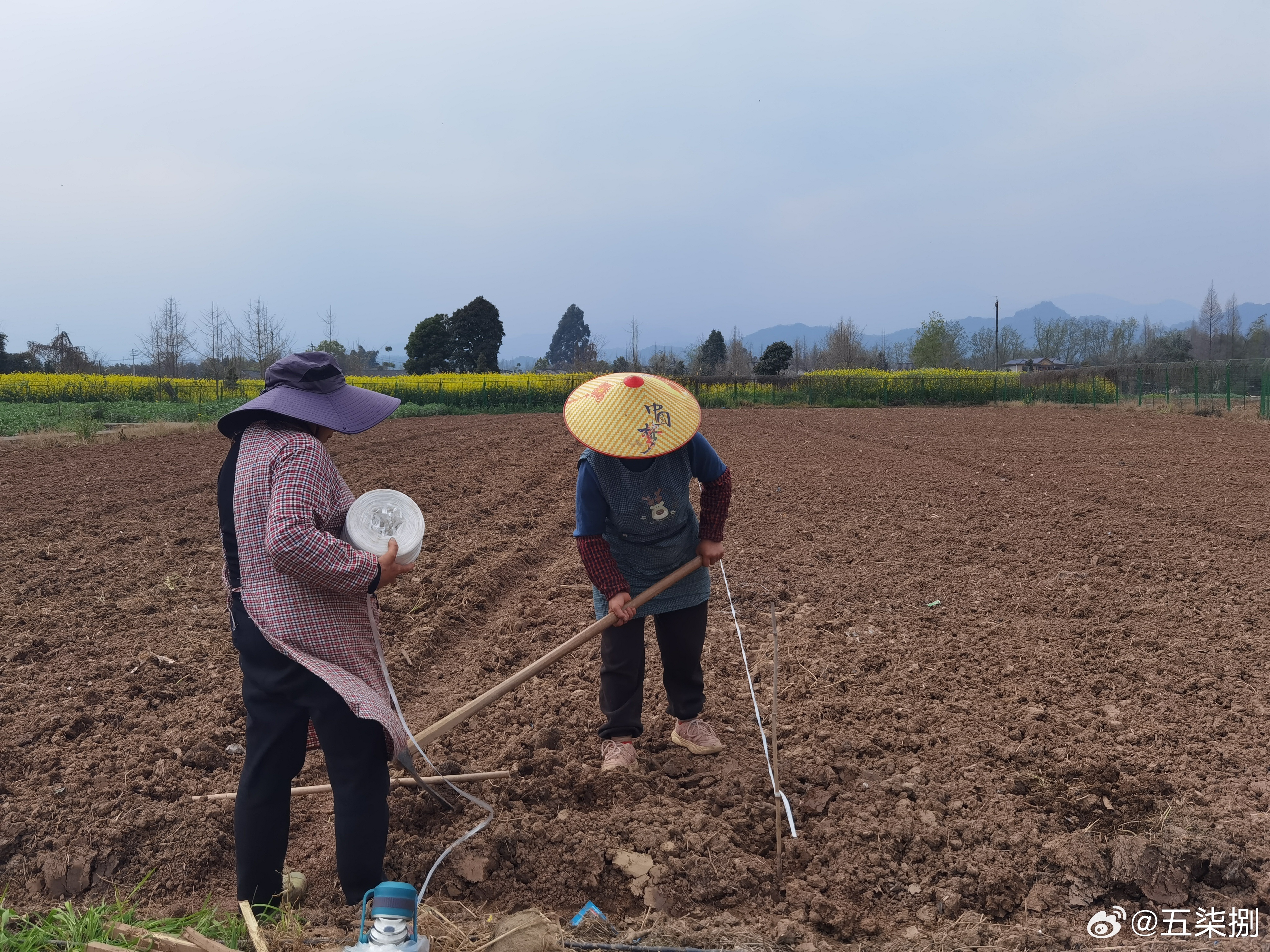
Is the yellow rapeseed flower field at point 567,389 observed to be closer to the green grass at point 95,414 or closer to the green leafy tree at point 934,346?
the green grass at point 95,414

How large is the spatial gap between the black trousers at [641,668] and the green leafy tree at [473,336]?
47445 millimetres

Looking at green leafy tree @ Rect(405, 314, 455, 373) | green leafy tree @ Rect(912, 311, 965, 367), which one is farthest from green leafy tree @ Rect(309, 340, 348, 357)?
green leafy tree @ Rect(912, 311, 965, 367)

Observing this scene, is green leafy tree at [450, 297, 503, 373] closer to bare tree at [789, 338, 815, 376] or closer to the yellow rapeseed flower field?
the yellow rapeseed flower field

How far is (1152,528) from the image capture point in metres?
7.54

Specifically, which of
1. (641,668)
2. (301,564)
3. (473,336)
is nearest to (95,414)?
(641,668)

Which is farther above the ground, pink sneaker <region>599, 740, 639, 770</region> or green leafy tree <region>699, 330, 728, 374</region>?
green leafy tree <region>699, 330, 728, 374</region>

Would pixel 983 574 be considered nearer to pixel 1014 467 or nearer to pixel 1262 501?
pixel 1262 501

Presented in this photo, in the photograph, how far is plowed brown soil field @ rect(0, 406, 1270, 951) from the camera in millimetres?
2596

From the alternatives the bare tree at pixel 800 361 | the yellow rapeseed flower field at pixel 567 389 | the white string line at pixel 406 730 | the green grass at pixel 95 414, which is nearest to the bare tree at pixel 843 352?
the bare tree at pixel 800 361

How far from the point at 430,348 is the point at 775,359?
2003cm

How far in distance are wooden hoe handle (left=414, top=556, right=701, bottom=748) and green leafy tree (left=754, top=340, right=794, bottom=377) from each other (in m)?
43.6

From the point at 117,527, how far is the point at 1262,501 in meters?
11.6

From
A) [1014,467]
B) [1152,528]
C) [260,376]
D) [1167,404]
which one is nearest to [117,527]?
[1152,528]

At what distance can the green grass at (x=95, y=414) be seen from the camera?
731 inches
